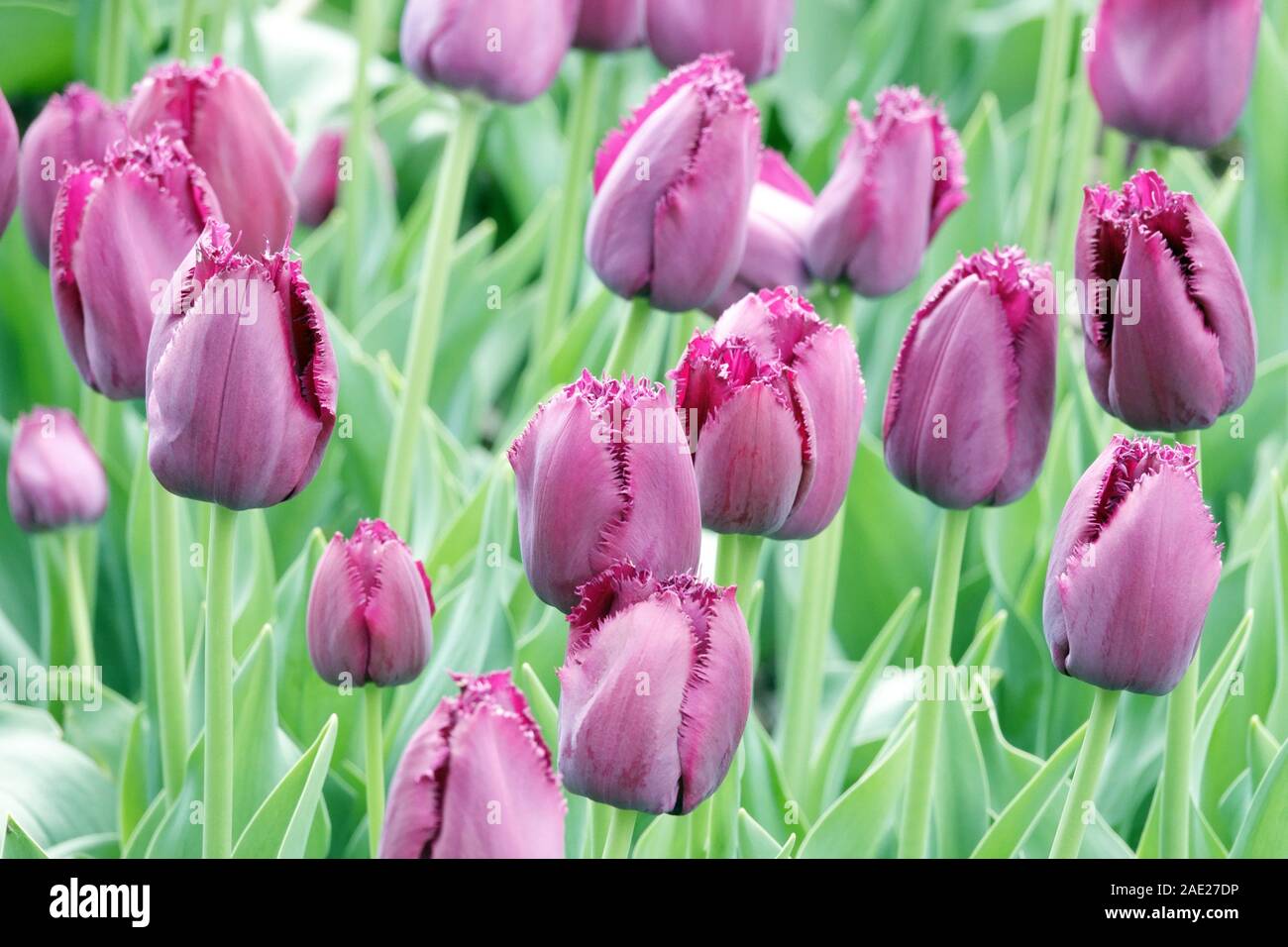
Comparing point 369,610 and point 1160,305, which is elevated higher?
point 1160,305

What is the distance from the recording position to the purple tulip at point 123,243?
2.63 feet

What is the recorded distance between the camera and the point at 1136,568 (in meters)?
0.71

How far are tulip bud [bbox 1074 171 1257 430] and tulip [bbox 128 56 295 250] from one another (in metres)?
0.46

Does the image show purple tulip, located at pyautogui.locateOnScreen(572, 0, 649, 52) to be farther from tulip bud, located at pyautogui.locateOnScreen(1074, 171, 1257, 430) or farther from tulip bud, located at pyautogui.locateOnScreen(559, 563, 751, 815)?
tulip bud, located at pyautogui.locateOnScreen(559, 563, 751, 815)

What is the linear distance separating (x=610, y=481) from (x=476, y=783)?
0.51 ft

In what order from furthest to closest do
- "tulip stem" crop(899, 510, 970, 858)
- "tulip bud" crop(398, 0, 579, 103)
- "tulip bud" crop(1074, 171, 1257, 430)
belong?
"tulip bud" crop(398, 0, 579, 103) → "tulip stem" crop(899, 510, 970, 858) → "tulip bud" crop(1074, 171, 1257, 430)

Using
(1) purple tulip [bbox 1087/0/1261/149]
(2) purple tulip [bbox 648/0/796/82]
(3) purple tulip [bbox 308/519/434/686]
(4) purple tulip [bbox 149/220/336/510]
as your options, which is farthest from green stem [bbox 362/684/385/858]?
(1) purple tulip [bbox 1087/0/1261/149]

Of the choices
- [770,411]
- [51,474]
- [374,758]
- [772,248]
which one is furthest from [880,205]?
[51,474]

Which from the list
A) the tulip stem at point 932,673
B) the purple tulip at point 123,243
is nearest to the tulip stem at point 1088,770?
the tulip stem at point 932,673

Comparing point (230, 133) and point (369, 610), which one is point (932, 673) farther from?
point (230, 133)

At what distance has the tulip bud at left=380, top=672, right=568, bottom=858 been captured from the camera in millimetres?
570

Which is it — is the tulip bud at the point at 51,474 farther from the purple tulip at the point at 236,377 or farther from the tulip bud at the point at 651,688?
the tulip bud at the point at 651,688
